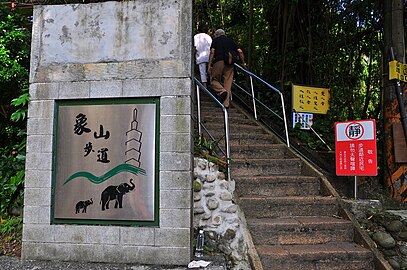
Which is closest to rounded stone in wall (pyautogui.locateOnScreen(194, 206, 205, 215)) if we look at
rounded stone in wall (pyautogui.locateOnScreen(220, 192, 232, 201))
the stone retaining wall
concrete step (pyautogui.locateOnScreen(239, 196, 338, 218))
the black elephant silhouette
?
the stone retaining wall

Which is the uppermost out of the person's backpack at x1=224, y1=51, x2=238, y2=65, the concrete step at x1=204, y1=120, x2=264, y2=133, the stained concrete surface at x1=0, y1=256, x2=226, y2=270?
the person's backpack at x1=224, y1=51, x2=238, y2=65

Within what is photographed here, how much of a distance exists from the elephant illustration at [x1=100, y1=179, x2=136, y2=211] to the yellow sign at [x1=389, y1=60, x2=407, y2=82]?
425cm

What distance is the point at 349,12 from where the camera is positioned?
Answer: 7.64 meters

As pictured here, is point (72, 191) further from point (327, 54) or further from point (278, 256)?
point (327, 54)

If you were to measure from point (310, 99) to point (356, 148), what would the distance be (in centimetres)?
227

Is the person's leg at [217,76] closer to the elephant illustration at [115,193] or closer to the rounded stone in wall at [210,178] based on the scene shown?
the rounded stone in wall at [210,178]

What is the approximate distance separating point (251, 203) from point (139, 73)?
2084mm

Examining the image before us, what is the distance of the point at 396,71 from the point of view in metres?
5.02

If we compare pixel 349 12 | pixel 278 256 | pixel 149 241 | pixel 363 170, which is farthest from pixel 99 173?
pixel 349 12

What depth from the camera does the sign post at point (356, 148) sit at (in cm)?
423

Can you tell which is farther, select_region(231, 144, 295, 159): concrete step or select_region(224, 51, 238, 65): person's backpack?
select_region(224, 51, 238, 65): person's backpack

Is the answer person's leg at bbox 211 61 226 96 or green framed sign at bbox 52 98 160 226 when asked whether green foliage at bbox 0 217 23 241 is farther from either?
person's leg at bbox 211 61 226 96

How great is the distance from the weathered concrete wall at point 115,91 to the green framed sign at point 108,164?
9 centimetres

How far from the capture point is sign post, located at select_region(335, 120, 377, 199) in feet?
13.9
